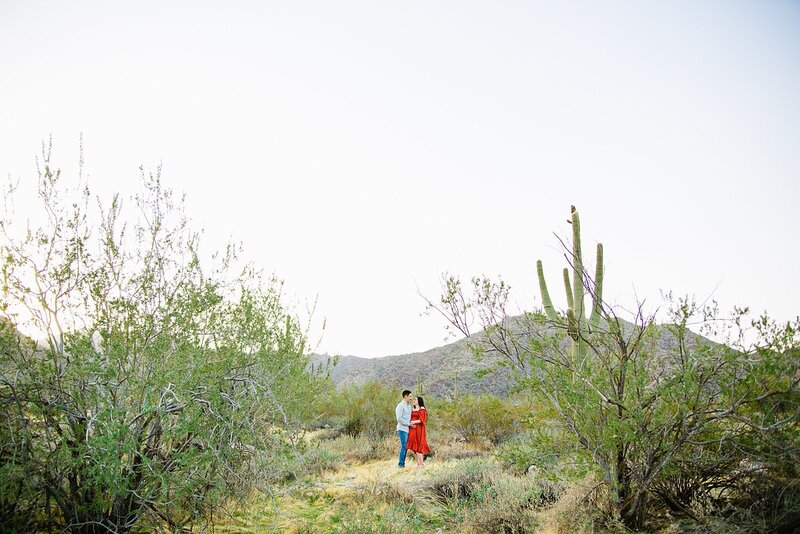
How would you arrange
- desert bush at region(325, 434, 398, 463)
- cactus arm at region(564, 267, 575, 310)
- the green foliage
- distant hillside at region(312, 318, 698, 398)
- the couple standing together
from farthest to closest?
1. distant hillside at region(312, 318, 698, 398)
2. the green foliage
3. desert bush at region(325, 434, 398, 463)
4. the couple standing together
5. cactus arm at region(564, 267, 575, 310)

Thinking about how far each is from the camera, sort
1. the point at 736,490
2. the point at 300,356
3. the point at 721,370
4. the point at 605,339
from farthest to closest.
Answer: the point at 300,356
the point at 605,339
the point at 736,490
the point at 721,370

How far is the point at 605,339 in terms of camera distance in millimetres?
5559

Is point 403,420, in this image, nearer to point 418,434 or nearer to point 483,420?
point 418,434

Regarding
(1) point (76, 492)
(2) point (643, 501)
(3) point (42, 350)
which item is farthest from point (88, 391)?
(2) point (643, 501)

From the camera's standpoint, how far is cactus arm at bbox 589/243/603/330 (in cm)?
530

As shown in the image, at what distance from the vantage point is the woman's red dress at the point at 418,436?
1044 centimetres

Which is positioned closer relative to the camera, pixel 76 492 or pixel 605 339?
pixel 76 492

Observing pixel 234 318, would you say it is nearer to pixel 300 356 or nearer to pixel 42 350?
pixel 300 356

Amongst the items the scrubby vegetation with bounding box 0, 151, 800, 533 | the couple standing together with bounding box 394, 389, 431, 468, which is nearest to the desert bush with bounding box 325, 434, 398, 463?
the couple standing together with bounding box 394, 389, 431, 468

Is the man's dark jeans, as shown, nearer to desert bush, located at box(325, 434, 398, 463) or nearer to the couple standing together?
the couple standing together

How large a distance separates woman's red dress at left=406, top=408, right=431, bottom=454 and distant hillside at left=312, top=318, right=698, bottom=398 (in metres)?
9.69

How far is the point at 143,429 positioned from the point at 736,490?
6.13 meters

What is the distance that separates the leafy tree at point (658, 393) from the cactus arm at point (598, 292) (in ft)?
0.13

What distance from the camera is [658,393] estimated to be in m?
4.76
